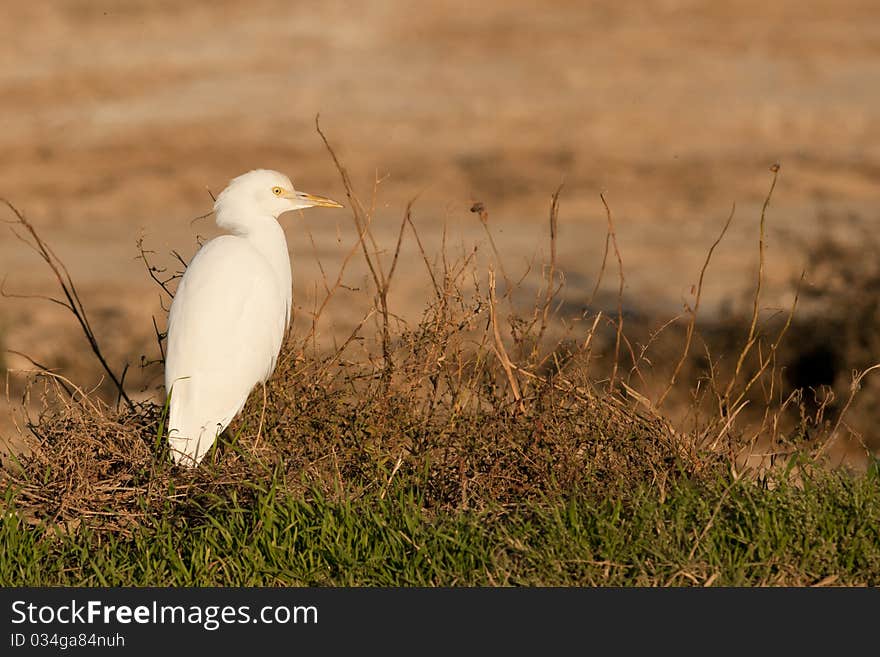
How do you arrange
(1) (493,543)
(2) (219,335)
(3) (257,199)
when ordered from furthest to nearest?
(3) (257,199) < (2) (219,335) < (1) (493,543)

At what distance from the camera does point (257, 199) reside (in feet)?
16.8

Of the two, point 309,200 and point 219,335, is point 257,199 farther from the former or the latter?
point 219,335

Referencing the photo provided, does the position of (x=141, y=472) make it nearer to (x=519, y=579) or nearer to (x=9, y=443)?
(x=9, y=443)

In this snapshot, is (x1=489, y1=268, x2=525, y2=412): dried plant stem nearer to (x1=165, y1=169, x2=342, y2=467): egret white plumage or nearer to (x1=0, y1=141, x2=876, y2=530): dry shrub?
(x1=0, y1=141, x2=876, y2=530): dry shrub

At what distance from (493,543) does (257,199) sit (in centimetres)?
200

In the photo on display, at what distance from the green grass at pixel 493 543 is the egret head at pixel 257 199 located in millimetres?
1376

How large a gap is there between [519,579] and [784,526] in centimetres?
90

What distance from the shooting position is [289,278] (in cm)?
527

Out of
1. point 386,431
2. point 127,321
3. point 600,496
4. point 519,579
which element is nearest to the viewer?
point 519,579

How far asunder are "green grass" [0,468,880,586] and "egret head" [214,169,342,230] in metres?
1.38

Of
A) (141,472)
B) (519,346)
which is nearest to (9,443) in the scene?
(141,472)

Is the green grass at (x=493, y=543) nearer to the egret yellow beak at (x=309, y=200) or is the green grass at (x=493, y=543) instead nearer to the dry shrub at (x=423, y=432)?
the dry shrub at (x=423, y=432)

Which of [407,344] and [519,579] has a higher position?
[407,344]

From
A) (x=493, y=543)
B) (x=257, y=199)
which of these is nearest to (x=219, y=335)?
(x=257, y=199)
